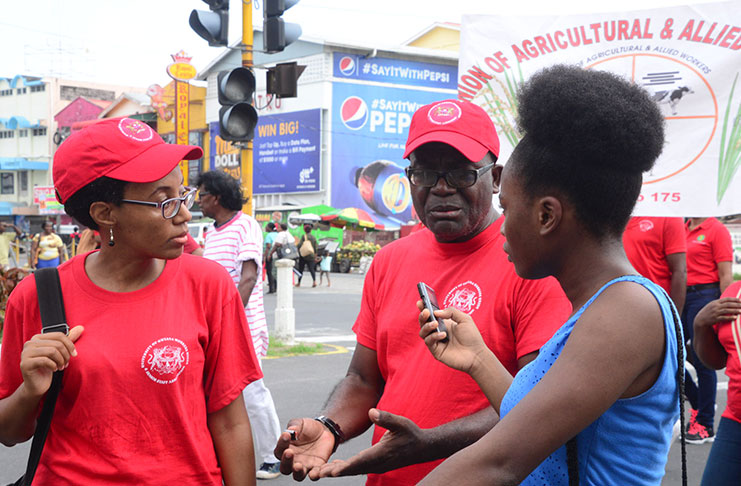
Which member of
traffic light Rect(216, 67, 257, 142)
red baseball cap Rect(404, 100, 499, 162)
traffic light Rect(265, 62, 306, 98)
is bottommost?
red baseball cap Rect(404, 100, 499, 162)

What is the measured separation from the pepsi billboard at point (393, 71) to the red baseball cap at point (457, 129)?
123 feet

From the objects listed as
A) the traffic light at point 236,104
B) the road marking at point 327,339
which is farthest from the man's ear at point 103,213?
the road marking at point 327,339

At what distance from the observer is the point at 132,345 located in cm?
229

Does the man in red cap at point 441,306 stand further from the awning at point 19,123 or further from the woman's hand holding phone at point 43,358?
the awning at point 19,123

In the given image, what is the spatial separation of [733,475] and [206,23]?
6447 millimetres

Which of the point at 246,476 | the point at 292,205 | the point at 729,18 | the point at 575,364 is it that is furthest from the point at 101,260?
the point at 292,205

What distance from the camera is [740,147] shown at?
12.5ft

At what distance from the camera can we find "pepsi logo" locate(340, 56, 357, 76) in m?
39.4

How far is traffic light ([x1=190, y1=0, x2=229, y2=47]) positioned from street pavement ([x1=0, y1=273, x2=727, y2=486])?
3.76m

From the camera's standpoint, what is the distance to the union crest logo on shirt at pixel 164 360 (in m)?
2.29

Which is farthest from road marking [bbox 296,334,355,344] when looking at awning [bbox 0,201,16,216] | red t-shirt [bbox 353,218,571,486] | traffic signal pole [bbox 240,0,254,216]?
awning [bbox 0,201,16,216]

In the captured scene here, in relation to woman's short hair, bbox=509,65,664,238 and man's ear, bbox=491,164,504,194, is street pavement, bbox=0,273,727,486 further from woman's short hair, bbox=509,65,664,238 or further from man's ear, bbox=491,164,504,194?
woman's short hair, bbox=509,65,664,238

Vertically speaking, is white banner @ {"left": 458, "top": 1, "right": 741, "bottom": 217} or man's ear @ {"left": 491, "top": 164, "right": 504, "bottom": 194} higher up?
white banner @ {"left": 458, "top": 1, "right": 741, "bottom": 217}

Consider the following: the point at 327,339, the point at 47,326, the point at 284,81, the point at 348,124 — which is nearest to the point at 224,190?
the point at 284,81
